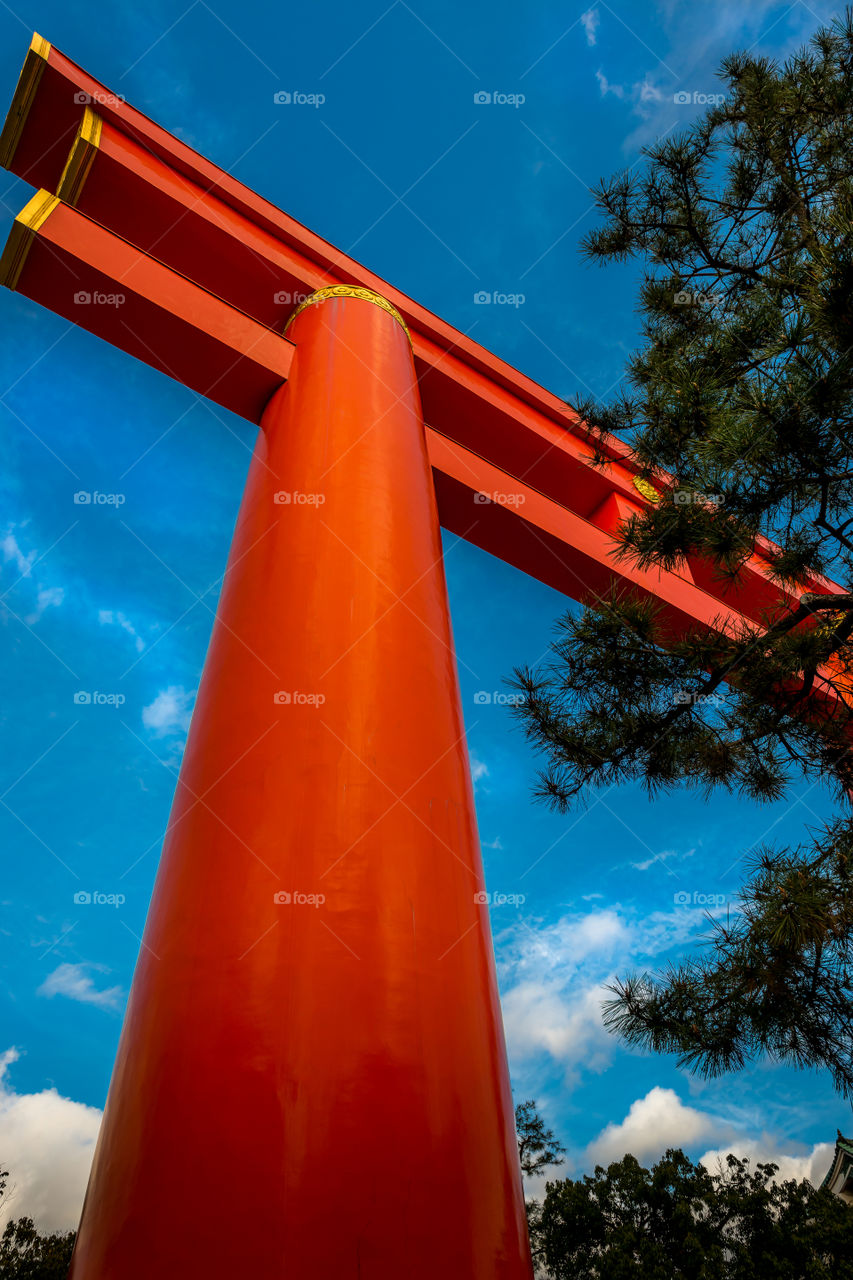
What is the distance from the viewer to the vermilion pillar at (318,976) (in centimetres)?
170

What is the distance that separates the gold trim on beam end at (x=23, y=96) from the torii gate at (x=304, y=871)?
0.01 m

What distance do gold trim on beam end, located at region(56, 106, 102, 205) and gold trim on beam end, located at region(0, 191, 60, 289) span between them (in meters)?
0.57

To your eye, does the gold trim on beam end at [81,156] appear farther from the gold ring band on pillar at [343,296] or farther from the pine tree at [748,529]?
the pine tree at [748,529]

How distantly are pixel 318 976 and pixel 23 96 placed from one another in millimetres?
5353

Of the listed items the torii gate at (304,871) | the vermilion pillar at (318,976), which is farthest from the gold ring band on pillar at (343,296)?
the vermilion pillar at (318,976)

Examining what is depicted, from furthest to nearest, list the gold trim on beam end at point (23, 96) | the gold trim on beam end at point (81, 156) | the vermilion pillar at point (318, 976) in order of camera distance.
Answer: the gold trim on beam end at point (81, 156), the gold trim on beam end at point (23, 96), the vermilion pillar at point (318, 976)

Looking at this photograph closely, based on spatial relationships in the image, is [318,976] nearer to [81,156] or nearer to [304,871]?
[304,871]

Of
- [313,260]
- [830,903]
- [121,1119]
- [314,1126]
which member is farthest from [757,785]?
[313,260]

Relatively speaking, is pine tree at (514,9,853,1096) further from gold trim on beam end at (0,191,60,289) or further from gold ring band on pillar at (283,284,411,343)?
gold trim on beam end at (0,191,60,289)

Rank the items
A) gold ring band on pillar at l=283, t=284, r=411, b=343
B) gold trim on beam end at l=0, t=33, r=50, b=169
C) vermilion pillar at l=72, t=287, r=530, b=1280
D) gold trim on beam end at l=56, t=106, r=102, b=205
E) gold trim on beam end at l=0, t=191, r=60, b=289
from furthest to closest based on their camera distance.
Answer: gold ring band on pillar at l=283, t=284, r=411, b=343 < gold trim on beam end at l=56, t=106, r=102, b=205 < gold trim on beam end at l=0, t=33, r=50, b=169 < gold trim on beam end at l=0, t=191, r=60, b=289 < vermilion pillar at l=72, t=287, r=530, b=1280

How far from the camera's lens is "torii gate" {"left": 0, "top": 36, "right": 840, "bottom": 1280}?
1728 millimetres

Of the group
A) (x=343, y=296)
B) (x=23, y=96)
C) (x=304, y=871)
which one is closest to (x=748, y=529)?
(x=304, y=871)

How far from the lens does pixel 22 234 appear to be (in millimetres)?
4020

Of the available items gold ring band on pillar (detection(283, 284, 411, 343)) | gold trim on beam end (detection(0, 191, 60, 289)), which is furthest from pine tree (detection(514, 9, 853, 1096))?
gold trim on beam end (detection(0, 191, 60, 289))
